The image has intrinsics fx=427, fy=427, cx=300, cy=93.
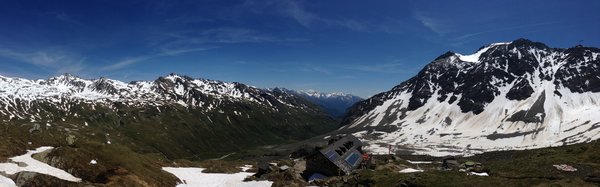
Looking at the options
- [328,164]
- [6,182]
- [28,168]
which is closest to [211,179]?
[328,164]

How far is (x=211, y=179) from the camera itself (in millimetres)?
80875

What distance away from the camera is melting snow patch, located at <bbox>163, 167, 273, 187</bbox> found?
75.7 metres

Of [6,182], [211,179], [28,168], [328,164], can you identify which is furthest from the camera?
[328,164]

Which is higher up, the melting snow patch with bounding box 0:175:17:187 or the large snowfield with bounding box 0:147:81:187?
the large snowfield with bounding box 0:147:81:187

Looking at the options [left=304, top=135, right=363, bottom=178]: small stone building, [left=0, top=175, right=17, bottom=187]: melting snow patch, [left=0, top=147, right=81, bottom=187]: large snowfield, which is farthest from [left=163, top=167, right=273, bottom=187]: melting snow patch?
[left=0, top=175, right=17, bottom=187]: melting snow patch

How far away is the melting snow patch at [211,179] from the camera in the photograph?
75.7 m

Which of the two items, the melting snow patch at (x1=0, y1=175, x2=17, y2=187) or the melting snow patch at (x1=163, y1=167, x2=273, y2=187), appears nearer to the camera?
the melting snow patch at (x1=0, y1=175, x2=17, y2=187)

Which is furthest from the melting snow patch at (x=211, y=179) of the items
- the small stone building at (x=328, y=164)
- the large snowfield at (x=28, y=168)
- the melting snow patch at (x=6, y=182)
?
the melting snow patch at (x=6, y=182)

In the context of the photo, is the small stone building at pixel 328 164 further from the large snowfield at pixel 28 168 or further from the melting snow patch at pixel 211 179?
the large snowfield at pixel 28 168

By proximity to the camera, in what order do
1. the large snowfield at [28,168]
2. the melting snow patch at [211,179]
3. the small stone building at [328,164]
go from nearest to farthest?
the large snowfield at [28,168]
the melting snow patch at [211,179]
the small stone building at [328,164]

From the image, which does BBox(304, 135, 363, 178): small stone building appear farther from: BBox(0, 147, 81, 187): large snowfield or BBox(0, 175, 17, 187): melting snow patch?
BBox(0, 175, 17, 187): melting snow patch

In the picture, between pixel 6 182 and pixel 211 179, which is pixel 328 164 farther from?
pixel 6 182

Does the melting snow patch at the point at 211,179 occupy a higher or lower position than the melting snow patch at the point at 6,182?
lower

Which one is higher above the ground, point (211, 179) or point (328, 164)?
point (328, 164)
